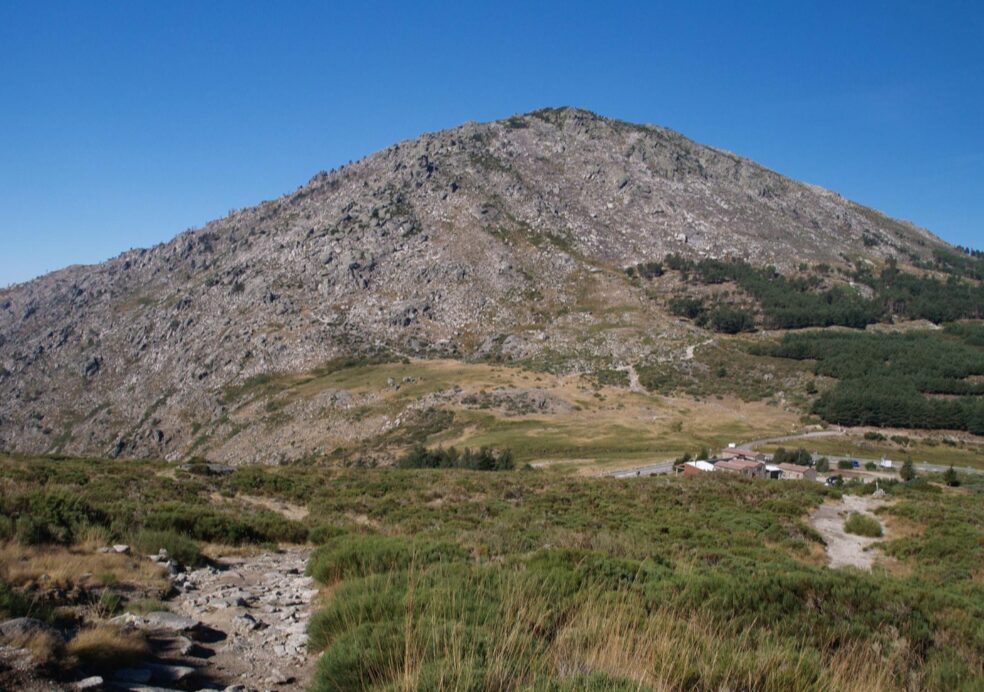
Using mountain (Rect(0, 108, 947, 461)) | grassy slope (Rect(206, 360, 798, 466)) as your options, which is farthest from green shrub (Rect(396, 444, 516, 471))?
mountain (Rect(0, 108, 947, 461))

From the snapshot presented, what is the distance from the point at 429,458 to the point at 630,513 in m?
37.7

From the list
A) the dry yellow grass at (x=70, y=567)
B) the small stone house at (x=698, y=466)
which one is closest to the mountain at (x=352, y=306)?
the small stone house at (x=698, y=466)

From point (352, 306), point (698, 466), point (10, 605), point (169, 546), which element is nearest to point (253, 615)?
point (10, 605)

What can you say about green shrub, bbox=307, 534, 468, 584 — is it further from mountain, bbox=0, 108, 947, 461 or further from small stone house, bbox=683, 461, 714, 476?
mountain, bbox=0, 108, 947, 461

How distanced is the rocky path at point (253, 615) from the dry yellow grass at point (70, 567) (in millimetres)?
577

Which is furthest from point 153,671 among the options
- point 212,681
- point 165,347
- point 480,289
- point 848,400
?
point 165,347

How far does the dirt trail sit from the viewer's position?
20625 millimetres

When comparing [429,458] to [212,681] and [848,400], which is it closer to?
[212,681]

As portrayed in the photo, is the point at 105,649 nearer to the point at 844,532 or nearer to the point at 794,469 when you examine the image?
the point at 844,532

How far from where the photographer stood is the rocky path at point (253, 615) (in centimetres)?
634

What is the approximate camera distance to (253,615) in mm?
8227

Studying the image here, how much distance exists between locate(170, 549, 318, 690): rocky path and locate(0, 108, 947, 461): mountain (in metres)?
84.6

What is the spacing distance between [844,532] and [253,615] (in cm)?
2579

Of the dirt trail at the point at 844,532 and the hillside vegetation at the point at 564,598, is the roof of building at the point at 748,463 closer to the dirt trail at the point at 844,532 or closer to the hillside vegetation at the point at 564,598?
the dirt trail at the point at 844,532
